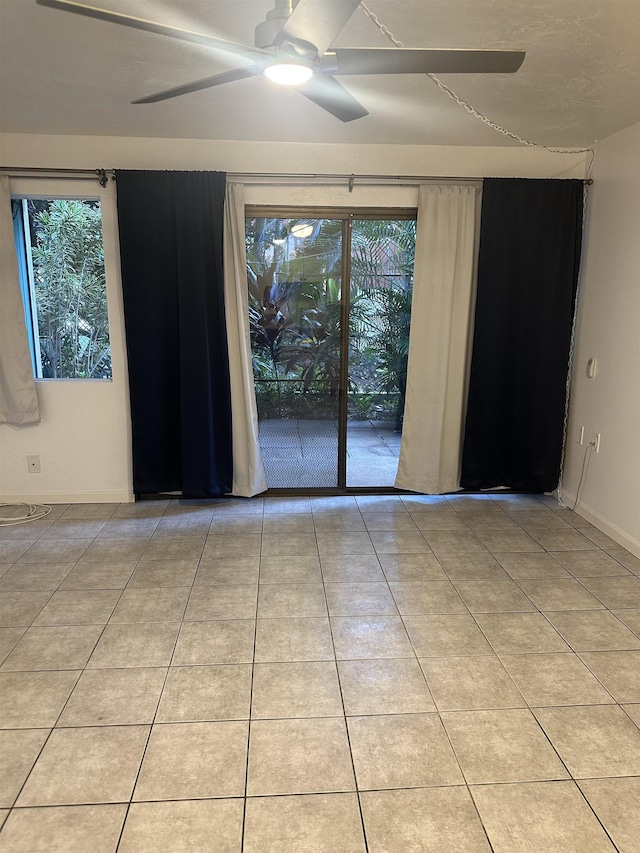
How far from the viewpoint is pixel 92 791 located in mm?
1616

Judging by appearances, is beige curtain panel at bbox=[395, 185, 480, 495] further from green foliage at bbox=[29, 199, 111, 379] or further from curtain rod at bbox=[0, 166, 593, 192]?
green foliage at bbox=[29, 199, 111, 379]

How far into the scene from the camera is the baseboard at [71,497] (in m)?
3.89

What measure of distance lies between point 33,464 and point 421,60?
3489 millimetres

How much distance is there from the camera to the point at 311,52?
152 cm

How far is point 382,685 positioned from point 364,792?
0.47m

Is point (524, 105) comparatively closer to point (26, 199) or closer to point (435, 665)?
point (435, 665)

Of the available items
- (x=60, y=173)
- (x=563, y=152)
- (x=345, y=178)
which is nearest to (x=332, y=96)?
(x=345, y=178)

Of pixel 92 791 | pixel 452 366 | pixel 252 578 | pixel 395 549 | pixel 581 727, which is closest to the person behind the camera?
pixel 92 791

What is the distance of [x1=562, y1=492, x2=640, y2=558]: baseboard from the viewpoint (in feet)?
10.5

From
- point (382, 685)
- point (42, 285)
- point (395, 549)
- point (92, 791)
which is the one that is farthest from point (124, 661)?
point (42, 285)

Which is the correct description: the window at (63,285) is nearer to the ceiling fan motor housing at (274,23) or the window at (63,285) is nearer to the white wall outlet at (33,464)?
the white wall outlet at (33,464)

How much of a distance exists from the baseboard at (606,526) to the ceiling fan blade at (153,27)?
3105 mm

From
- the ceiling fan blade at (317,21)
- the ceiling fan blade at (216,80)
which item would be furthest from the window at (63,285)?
the ceiling fan blade at (317,21)

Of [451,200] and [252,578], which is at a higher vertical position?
[451,200]
